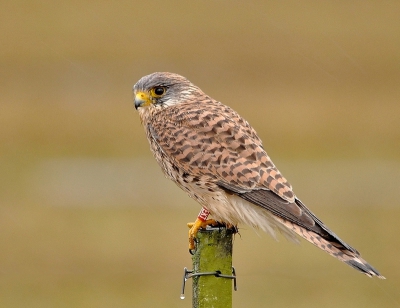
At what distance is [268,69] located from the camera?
2508 cm

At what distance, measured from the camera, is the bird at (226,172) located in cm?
529

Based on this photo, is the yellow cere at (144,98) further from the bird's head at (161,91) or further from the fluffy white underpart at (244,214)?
the fluffy white underpart at (244,214)

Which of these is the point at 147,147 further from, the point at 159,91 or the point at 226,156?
the point at 226,156

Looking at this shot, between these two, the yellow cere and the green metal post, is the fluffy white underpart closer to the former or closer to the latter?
the green metal post

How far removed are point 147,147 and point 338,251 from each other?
13634mm

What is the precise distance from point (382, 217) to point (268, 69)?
1125 centimetres

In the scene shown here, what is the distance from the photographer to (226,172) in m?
5.55

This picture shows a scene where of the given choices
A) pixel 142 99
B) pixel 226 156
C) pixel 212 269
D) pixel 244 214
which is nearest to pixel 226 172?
pixel 226 156

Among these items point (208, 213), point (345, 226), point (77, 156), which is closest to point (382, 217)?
point (345, 226)

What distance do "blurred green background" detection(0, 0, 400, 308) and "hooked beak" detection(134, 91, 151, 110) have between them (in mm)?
5645

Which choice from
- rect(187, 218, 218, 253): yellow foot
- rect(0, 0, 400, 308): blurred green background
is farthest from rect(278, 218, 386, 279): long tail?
rect(0, 0, 400, 308): blurred green background

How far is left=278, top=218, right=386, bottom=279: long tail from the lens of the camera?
15.6 ft

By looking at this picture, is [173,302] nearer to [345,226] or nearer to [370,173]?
[345,226]

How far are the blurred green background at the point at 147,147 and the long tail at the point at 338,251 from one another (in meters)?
6.43
